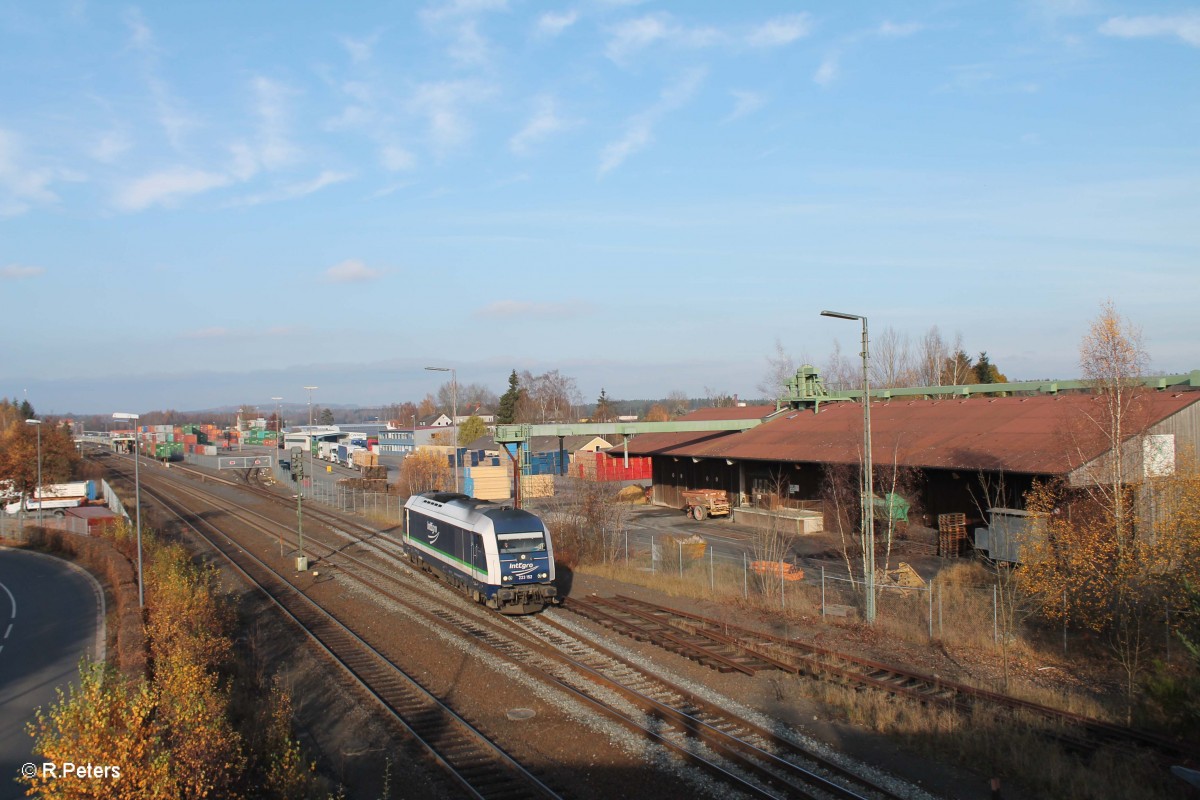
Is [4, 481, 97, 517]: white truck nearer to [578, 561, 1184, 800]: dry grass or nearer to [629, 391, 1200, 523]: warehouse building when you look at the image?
[629, 391, 1200, 523]: warehouse building

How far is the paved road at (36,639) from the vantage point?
14.5m

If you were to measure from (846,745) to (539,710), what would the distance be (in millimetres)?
5389

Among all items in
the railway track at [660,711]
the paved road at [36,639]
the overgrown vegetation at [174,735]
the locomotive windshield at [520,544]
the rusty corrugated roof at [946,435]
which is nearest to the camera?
the overgrown vegetation at [174,735]

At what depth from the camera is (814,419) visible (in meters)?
43.1

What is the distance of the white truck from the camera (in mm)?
57875

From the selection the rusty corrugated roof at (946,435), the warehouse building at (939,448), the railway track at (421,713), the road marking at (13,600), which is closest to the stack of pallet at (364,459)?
the warehouse building at (939,448)

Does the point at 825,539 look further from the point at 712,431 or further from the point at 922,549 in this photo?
the point at 712,431

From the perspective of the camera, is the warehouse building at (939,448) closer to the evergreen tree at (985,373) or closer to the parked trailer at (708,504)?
the parked trailer at (708,504)

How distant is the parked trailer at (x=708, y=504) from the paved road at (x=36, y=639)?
26.2 meters

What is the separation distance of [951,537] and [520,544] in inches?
668

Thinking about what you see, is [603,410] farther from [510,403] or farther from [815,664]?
[815,664]

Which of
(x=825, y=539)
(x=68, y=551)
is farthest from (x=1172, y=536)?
(x=68, y=551)

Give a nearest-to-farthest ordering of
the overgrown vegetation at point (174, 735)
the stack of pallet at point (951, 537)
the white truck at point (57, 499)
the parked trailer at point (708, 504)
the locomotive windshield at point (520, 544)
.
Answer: the overgrown vegetation at point (174, 735) < the locomotive windshield at point (520, 544) < the stack of pallet at point (951, 537) < the parked trailer at point (708, 504) < the white truck at point (57, 499)

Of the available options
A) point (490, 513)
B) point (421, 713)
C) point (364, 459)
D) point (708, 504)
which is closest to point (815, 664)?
point (421, 713)
